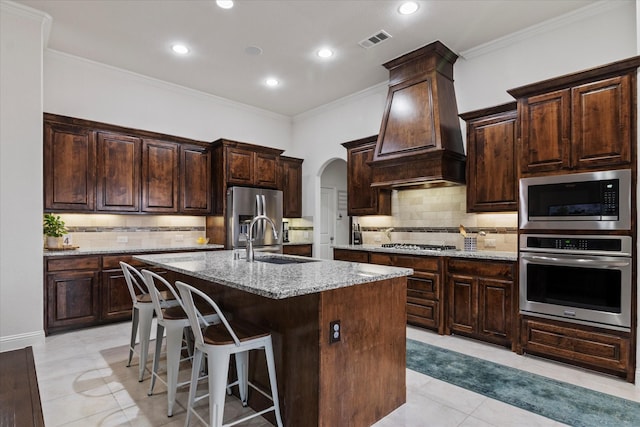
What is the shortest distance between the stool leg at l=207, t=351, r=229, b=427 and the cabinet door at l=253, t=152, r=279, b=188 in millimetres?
4038

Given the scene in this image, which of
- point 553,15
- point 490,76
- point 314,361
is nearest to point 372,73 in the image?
point 490,76

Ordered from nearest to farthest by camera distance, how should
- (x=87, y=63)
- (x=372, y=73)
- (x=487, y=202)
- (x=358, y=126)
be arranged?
(x=487, y=202), (x=87, y=63), (x=372, y=73), (x=358, y=126)

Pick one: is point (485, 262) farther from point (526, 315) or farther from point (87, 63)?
point (87, 63)

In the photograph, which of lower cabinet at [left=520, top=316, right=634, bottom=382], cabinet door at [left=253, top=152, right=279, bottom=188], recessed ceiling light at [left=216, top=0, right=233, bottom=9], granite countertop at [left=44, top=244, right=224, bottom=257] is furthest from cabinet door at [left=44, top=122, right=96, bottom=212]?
lower cabinet at [left=520, top=316, right=634, bottom=382]

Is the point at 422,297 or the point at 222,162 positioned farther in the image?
the point at 222,162

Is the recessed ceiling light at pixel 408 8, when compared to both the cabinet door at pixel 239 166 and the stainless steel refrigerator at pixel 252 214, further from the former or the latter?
the stainless steel refrigerator at pixel 252 214

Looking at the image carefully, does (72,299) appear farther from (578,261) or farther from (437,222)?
(578,261)

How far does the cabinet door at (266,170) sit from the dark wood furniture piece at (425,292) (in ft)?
8.54

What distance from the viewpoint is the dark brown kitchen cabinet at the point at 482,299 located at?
3.41 meters

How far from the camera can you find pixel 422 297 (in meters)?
4.06

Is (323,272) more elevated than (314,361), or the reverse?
(323,272)

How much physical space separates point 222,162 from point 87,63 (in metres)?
2.12

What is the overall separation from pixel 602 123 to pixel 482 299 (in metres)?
1.89

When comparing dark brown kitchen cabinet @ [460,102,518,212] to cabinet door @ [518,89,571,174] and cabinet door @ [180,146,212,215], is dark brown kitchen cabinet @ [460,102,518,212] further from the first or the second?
cabinet door @ [180,146,212,215]
